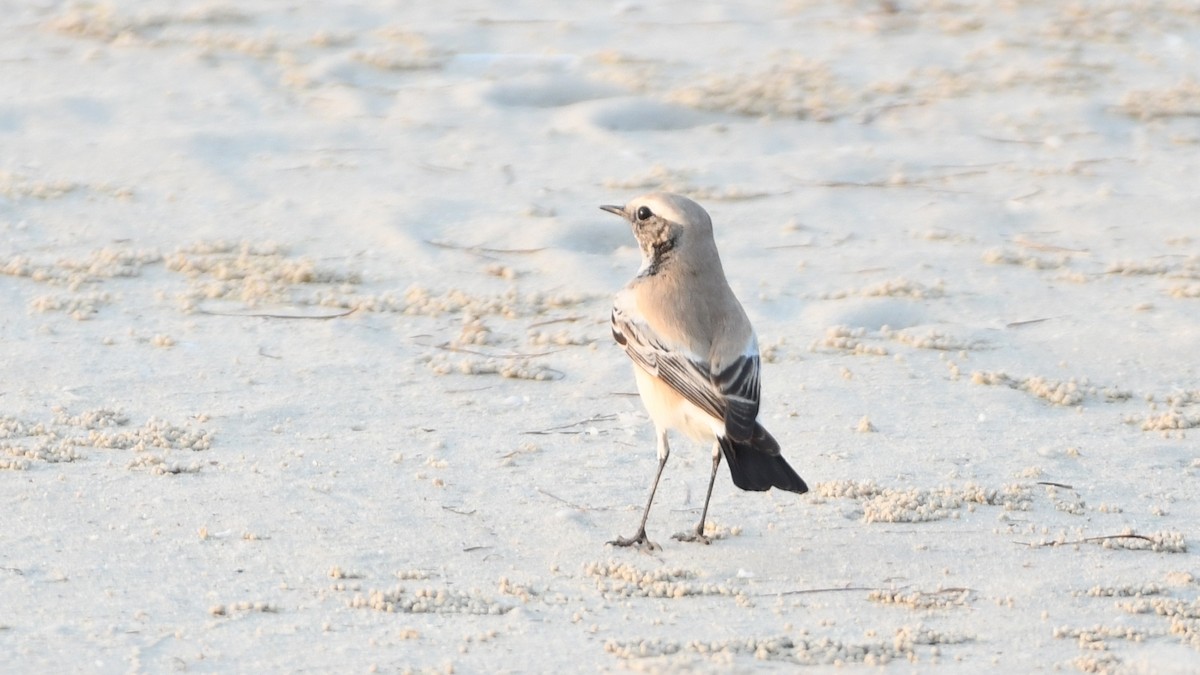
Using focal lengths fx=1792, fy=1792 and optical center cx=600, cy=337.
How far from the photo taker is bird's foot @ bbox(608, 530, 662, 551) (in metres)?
5.41

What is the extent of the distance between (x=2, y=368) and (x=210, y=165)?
9.07ft

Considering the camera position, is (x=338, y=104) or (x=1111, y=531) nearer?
(x=1111, y=531)

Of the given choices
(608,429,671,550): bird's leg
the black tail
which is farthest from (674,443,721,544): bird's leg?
the black tail

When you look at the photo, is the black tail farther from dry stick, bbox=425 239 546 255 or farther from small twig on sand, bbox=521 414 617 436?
dry stick, bbox=425 239 546 255

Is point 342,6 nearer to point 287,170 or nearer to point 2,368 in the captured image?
point 287,170

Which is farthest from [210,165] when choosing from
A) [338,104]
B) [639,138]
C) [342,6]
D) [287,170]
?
[342,6]

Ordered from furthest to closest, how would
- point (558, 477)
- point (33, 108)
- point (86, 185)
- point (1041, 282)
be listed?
1. point (33, 108)
2. point (86, 185)
3. point (1041, 282)
4. point (558, 477)

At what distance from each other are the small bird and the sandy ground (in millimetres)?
286

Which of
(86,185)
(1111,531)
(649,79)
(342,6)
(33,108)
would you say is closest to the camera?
(1111,531)

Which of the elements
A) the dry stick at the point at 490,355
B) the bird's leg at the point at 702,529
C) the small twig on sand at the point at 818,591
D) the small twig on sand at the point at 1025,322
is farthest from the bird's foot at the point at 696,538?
the small twig on sand at the point at 1025,322

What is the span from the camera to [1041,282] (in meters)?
8.02

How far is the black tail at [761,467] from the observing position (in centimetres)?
522

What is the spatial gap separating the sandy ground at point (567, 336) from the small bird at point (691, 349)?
0.94ft

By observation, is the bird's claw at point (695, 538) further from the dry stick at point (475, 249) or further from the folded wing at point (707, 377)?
the dry stick at point (475, 249)
